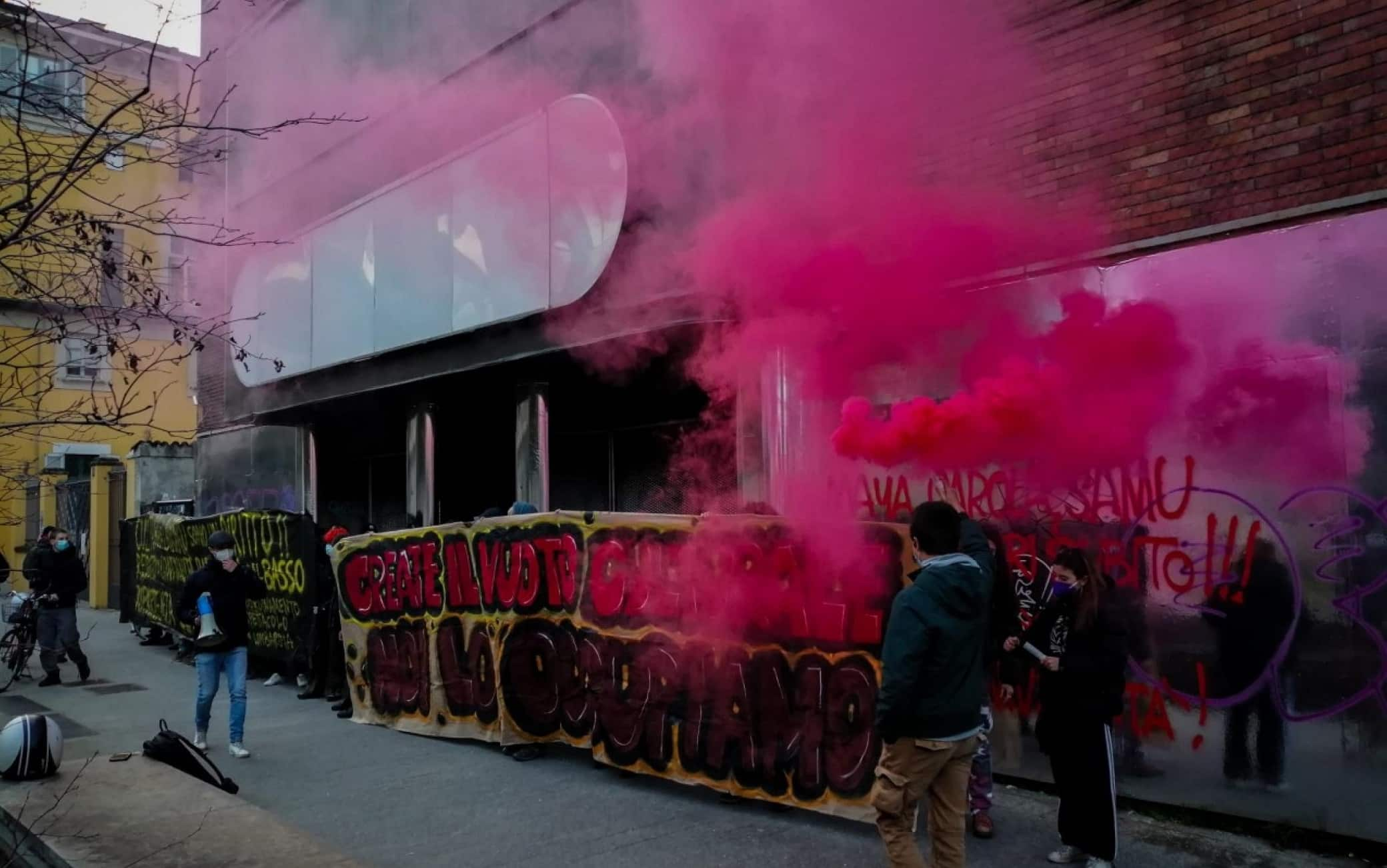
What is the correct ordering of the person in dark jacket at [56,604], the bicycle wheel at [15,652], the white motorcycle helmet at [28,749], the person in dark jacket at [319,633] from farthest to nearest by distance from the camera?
the bicycle wheel at [15,652], the person in dark jacket at [56,604], the person in dark jacket at [319,633], the white motorcycle helmet at [28,749]

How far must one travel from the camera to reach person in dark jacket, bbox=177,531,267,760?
260 inches

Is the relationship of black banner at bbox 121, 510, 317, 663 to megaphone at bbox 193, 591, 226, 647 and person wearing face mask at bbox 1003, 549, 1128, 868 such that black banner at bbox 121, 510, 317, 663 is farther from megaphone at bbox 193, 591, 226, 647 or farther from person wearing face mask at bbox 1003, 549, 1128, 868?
person wearing face mask at bbox 1003, 549, 1128, 868

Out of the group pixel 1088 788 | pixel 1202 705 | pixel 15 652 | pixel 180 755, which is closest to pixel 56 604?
pixel 15 652

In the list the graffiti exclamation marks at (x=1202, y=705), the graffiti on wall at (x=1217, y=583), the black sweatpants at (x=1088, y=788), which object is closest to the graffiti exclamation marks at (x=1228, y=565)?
the graffiti on wall at (x=1217, y=583)

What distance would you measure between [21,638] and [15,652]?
17cm

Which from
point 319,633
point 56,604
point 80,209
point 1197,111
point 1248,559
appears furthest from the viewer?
point 56,604

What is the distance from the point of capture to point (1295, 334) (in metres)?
4.78

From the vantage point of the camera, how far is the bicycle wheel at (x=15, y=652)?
969cm

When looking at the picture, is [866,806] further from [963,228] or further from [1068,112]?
[1068,112]

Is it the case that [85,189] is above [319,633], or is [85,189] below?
above

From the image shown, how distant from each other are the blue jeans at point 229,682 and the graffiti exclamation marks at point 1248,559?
602 centimetres

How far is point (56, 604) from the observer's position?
378 inches

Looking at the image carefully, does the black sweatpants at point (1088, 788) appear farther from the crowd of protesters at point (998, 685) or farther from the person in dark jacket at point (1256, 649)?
the person in dark jacket at point (1256, 649)

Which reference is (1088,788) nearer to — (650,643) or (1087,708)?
(1087,708)
